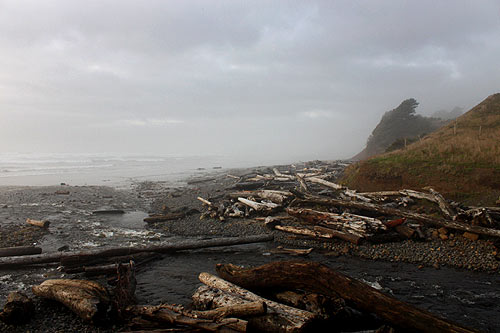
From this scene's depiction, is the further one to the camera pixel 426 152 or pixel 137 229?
pixel 426 152

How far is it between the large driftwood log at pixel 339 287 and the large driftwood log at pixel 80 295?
3.04 m

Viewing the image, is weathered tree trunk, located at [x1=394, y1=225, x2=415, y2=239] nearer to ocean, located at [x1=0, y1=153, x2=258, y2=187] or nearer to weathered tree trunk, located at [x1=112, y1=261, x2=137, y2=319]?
weathered tree trunk, located at [x1=112, y1=261, x2=137, y2=319]

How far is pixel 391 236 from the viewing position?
1116 centimetres

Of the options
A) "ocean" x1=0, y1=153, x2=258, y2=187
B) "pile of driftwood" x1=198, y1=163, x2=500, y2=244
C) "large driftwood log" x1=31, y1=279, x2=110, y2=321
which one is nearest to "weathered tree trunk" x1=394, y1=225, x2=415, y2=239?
"pile of driftwood" x1=198, y1=163, x2=500, y2=244

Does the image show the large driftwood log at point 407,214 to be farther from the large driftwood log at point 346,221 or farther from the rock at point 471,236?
the large driftwood log at point 346,221

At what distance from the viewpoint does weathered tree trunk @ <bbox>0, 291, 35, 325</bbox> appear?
5.80 meters

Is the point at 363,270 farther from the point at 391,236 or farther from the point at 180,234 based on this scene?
the point at 180,234

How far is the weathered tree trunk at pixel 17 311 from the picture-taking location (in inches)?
229

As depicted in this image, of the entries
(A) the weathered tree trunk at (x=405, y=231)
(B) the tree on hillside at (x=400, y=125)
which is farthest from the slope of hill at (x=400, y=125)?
(A) the weathered tree trunk at (x=405, y=231)

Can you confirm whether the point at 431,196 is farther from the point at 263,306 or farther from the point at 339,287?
the point at 263,306

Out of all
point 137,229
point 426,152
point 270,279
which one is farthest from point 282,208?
point 426,152

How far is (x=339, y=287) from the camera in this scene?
18.4 ft

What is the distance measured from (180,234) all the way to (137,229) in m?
2.77

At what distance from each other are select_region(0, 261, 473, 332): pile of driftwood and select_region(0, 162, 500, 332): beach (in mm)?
443
